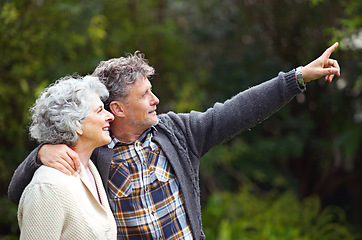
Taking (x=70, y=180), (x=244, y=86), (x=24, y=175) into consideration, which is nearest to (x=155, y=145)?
(x=70, y=180)

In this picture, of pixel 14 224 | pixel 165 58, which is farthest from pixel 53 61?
pixel 165 58

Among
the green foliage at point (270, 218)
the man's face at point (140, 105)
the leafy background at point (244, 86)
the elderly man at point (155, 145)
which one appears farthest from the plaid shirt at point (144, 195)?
the green foliage at point (270, 218)

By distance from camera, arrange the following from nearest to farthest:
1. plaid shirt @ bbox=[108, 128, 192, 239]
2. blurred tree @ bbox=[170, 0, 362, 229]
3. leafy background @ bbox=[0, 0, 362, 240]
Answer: plaid shirt @ bbox=[108, 128, 192, 239] < leafy background @ bbox=[0, 0, 362, 240] < blurred tree @ bbox=[170, 0, 362, 229]

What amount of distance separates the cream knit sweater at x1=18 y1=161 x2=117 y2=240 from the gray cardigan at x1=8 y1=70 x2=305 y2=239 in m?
0.22

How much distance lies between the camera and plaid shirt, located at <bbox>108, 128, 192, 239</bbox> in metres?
1.98

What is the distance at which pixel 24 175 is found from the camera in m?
1.89

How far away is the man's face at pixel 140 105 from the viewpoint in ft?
6.65

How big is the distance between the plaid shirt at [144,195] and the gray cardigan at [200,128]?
4 centimetres

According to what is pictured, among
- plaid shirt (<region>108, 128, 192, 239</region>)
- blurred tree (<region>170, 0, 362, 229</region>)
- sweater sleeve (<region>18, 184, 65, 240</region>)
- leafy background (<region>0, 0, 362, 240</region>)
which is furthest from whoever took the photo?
blurred tree (<region>170, 0, 362, 229</region>)

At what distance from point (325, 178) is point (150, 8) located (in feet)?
10.7

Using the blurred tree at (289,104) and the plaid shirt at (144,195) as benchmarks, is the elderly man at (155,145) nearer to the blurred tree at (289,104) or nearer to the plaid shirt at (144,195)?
the plaid shirt at (144,195)

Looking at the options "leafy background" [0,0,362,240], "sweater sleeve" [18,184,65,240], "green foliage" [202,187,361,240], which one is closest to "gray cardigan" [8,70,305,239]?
"sweater sleeve" [18,184,65,240]

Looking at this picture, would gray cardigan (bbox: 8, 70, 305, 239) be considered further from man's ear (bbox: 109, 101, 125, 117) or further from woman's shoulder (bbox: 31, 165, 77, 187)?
woman's shoulder (bbox: 31, 165, 77, 187)

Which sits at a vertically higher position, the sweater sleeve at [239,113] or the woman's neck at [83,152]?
the sweater sleeve at [239,113]
